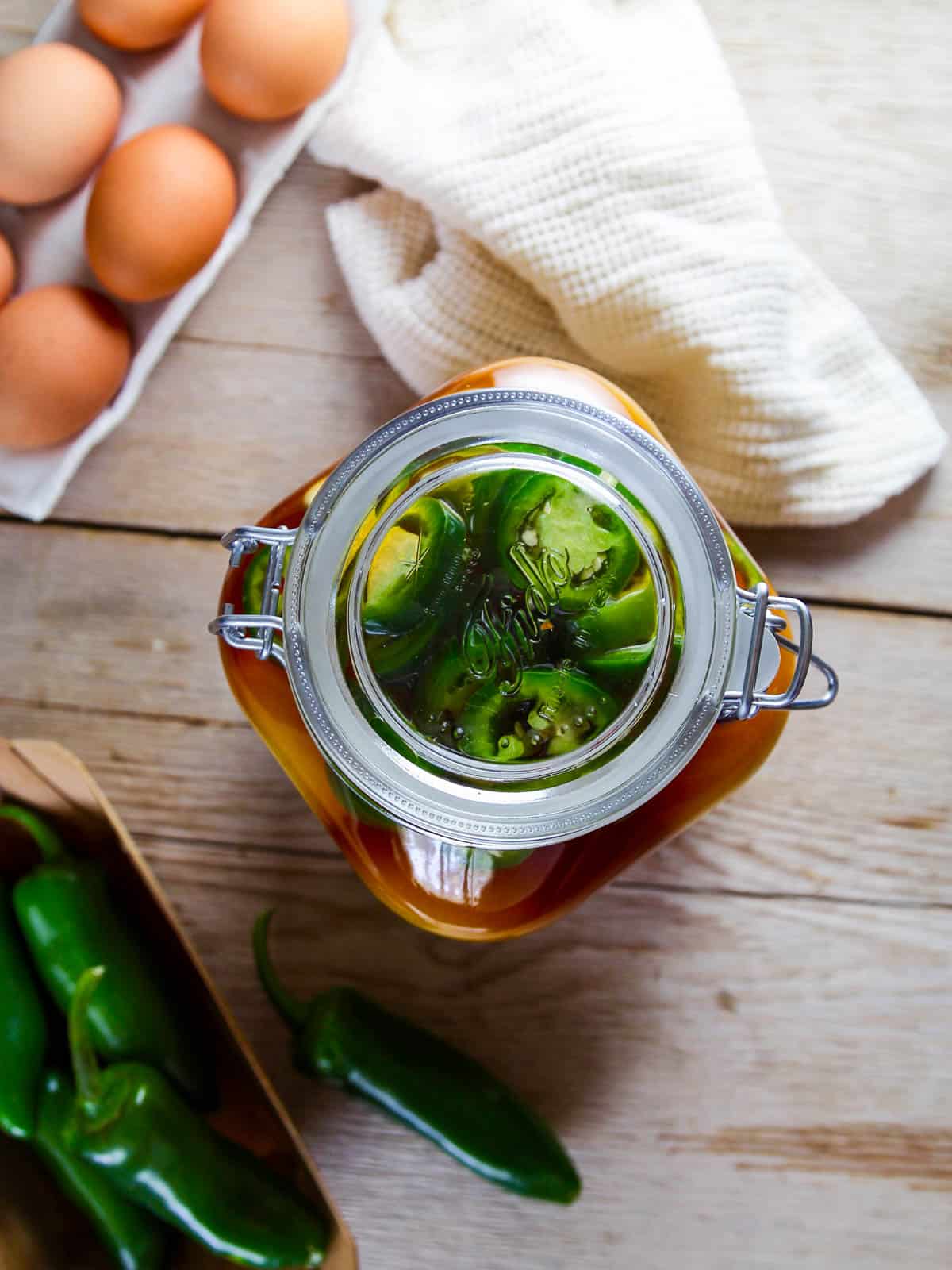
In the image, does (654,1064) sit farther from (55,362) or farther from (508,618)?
(55,362)

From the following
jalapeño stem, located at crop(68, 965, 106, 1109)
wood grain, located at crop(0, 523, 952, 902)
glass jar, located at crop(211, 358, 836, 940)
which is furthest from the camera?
wood grain, located at crop(0, 523, 952, 902)

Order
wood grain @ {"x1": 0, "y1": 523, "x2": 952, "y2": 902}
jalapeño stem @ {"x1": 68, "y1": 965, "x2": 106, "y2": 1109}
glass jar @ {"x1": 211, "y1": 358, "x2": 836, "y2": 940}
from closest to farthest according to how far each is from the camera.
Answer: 1. glass jar @ {"x1": 211, "y1": 358, "x2": 836, "y2": 940}
2. jalapeño stem @ {"x1": 68, "y1": 965, "x2": 106, "y2": 1109}
3. wood grain @ {"x1": 0, "y1": 523, "x2": 952, "y2": 902}

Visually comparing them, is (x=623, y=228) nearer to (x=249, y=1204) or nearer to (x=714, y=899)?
(x=714, y=899)

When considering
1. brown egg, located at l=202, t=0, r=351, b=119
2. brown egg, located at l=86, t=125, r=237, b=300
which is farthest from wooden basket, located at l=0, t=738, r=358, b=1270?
brown egg, located at l=202, t=0, r=351, b=119

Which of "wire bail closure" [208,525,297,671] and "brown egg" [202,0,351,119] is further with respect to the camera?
"brown egg" [202,0,351,119]

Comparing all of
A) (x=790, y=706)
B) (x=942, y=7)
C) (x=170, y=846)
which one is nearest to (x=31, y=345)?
(x=170, y=846)

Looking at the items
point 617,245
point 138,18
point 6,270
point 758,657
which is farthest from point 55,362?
point 758,657

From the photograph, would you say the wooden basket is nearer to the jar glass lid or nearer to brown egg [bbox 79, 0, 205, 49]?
the jar glass lid
